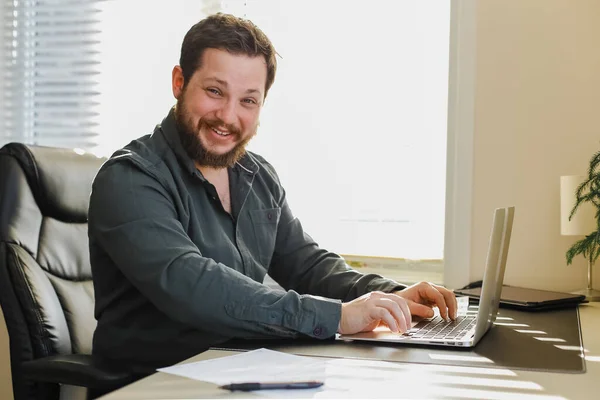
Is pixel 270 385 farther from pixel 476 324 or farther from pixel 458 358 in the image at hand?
pixel 476 324

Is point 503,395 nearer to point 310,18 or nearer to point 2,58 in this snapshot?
point 310,18

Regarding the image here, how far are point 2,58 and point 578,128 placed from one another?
221 cm

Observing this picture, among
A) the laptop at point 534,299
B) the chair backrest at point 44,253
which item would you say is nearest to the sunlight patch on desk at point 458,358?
the laptop at point 534,299

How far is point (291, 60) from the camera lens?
2.69 metres

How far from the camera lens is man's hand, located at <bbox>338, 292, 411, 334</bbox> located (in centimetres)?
132

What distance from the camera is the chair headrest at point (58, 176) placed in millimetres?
1717

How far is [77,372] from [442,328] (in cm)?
68

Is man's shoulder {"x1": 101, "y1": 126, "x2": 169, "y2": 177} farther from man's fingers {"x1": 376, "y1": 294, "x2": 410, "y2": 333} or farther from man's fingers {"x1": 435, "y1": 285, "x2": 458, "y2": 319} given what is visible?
man's fingers {"x1": 435, "y1": 285, "x2": 458, "y2": 319}

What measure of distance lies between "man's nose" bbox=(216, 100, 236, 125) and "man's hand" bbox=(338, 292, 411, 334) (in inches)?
22.5

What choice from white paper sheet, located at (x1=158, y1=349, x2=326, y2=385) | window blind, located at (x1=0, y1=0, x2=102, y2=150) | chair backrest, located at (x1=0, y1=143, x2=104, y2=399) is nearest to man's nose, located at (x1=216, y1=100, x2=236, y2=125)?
chair backrest, located at (x1=0, y1=143, x2=104, y2=399)

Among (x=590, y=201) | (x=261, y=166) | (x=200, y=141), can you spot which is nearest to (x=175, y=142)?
(x=200, y=141)

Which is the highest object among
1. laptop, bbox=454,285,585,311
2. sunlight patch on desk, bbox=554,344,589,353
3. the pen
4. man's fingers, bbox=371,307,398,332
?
man's fingers, bbox=371,307,398,332

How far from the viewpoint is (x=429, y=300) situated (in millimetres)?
1597

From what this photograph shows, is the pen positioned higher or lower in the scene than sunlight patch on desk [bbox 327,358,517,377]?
higher
